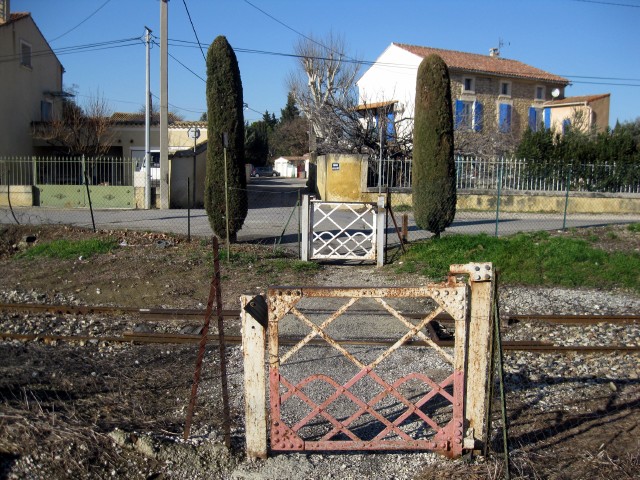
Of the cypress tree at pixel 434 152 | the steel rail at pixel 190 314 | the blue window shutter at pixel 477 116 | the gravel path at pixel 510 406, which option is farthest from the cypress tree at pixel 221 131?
the blue window shutter at pixel 477 116

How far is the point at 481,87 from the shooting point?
44.6 metres

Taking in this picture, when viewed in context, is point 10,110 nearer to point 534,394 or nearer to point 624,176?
point 624,176

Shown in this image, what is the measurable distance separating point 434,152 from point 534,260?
354cm

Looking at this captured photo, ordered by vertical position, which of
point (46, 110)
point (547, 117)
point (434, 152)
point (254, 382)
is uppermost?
point (547, 117)

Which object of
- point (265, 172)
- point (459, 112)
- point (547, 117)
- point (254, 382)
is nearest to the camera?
point (254, 382)

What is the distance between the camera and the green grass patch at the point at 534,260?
1272cm

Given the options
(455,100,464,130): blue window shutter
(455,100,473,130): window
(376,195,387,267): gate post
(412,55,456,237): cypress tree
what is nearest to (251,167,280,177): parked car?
(455,100,473,130): window

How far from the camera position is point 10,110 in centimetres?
3175

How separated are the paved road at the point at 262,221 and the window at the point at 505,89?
23303 mm

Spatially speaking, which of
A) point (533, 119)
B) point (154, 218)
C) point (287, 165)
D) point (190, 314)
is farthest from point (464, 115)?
point (287, 165)

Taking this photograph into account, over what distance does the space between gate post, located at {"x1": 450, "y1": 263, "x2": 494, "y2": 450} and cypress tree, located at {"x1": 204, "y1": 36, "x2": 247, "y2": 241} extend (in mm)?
10724

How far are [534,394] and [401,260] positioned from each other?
8.09 metres

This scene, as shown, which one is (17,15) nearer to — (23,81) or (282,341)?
(23,81)

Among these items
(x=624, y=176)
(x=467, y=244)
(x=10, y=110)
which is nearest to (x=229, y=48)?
(x=467, y=244)
